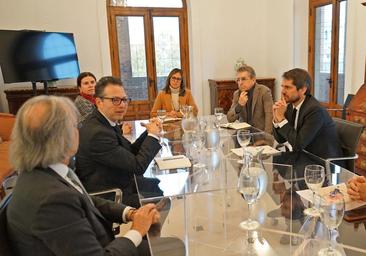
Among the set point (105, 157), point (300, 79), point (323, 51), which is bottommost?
point (105, 157)

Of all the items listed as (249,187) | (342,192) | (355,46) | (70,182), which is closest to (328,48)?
(355,46)

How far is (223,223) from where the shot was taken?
136 cm

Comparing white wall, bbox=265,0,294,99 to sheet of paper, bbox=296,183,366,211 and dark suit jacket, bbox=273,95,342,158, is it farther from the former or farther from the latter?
sheet of paper, bbox=296,183,366,211

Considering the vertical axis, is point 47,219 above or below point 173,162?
above

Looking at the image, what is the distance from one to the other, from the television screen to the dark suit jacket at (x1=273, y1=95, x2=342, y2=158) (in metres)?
3.79

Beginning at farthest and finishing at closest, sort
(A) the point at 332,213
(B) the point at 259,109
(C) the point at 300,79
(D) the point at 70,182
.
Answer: (B) the point at 259,109 < (C) the point at 300,79 < (D) the point at 70,182 < (A) the point at 332,213

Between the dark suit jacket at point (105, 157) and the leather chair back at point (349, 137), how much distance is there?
129cm

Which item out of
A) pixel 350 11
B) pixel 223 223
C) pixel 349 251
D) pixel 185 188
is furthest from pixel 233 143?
pixel 350 11

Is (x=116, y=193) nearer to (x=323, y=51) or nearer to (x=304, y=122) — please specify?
(x=304, y=122)

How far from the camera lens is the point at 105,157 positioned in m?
1.80

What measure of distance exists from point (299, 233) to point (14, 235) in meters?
0.97

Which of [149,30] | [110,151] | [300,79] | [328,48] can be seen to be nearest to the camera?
[110,151]

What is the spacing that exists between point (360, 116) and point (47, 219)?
3.42 metres

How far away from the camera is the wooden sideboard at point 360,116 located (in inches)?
135
